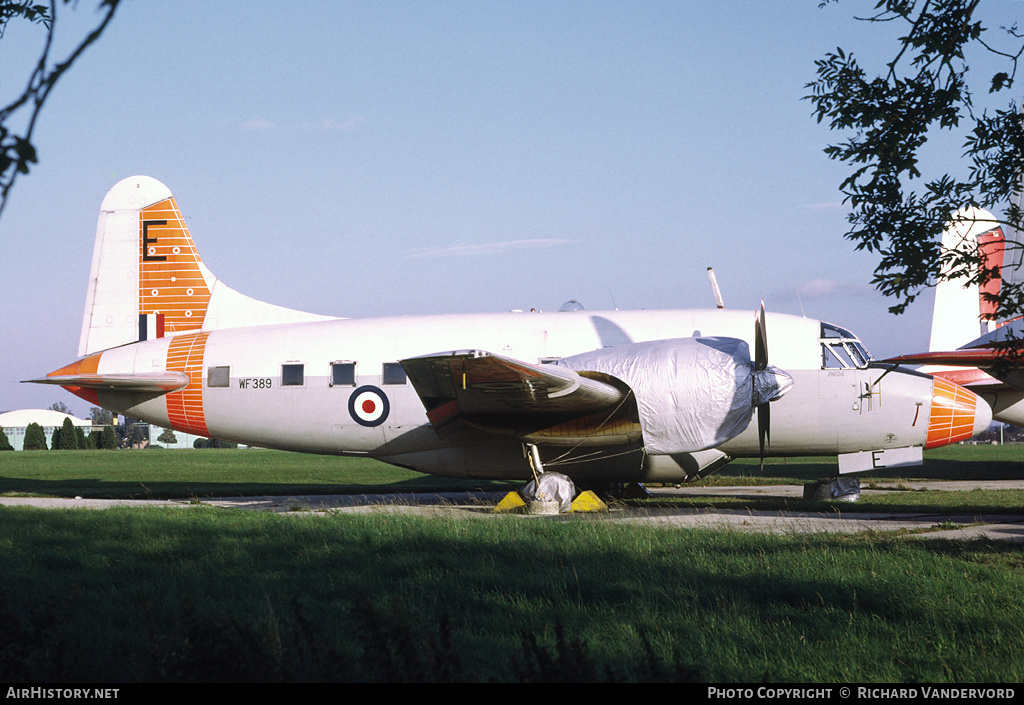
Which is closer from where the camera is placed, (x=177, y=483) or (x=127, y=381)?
(x=127, y=381)

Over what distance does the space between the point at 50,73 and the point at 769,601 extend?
7087 millimetres

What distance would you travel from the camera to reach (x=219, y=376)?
18891mm

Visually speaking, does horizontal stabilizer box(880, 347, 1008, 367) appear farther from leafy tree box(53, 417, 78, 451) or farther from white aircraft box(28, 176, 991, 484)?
leafy tree box(53, 417, 78, 451)

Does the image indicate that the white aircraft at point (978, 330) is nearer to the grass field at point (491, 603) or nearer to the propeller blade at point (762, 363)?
the grass field at point (491, 603)

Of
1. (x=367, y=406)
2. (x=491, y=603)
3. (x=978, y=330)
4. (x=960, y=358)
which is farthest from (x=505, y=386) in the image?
(x=978, y=330)

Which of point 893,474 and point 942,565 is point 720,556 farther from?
point 893,474

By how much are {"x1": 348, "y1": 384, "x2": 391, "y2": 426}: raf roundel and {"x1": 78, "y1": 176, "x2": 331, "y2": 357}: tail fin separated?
3.03 meters

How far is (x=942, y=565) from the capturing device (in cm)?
926

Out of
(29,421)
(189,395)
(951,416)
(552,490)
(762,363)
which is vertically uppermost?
(762,363)

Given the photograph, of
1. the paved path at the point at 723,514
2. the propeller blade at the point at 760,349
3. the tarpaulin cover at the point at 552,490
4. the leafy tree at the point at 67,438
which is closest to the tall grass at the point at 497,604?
the paved path at the point at 723,514

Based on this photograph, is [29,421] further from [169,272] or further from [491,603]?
[491,603]

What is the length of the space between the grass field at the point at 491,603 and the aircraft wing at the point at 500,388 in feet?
8.07

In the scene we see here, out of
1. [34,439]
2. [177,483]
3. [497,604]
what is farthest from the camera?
[34,439]

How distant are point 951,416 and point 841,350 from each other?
2678 millimetres
